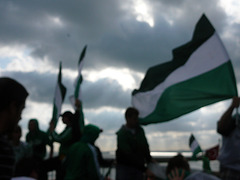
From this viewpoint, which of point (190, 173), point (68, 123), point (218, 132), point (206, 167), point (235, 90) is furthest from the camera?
point (206, 167)

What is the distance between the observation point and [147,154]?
522 cm

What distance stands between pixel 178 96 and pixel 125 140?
1.15 m

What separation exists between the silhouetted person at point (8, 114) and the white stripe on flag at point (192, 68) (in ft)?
11.6

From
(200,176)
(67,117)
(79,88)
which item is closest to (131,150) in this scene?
(79,88)

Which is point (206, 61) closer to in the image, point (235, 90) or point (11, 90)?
point (235, 90)

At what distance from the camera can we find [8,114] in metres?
1.96

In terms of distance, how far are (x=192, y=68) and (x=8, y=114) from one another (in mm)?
3878

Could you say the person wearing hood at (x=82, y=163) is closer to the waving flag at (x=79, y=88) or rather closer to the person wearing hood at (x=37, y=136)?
the waving flag at (x=79, y=88)

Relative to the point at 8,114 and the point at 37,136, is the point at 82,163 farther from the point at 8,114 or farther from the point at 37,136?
the point at 8,114

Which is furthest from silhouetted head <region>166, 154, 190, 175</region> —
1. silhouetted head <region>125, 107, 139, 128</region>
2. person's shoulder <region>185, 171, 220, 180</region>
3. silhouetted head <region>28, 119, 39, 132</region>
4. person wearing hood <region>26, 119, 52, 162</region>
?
silhouetted head <region>28, 119, 39, 132</region>

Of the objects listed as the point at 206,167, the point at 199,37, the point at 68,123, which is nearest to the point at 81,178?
the point at 68,123

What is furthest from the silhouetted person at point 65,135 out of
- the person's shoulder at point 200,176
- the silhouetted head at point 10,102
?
the silhouetted head at point 10,102

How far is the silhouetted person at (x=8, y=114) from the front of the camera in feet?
6.14

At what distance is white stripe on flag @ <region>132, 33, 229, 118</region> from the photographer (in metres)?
5.00
